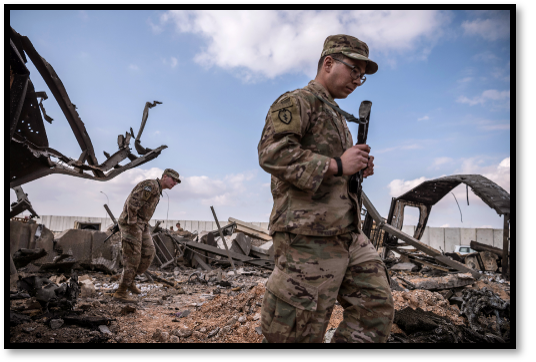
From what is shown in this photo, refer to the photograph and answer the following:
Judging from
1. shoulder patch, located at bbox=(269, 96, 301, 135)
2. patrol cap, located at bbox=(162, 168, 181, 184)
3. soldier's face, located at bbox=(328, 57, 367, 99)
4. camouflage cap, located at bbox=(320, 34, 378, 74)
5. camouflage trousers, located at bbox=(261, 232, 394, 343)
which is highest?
camouflage cap, located at bbox=(320, 34, 378, 74)

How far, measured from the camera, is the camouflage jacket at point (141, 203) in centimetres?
469

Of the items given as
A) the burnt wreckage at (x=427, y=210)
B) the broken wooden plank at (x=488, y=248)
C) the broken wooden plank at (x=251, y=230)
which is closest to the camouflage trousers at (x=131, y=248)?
A: the burnt wreckage at (x=427, y=210)

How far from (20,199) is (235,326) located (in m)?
1.96

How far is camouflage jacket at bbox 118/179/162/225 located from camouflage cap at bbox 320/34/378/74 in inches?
145

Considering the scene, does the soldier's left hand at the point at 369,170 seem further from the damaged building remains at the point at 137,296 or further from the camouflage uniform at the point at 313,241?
the damaged building remains at the point at 137,296

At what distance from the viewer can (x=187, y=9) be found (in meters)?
2.37

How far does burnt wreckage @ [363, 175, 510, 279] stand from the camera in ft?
20.6

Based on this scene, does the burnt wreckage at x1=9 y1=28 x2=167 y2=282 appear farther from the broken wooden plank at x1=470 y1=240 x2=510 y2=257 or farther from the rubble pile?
the broken wooden plank at x1=470 y1=240 x2=510 y2=257

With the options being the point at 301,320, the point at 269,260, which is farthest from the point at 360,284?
the point at 269,260

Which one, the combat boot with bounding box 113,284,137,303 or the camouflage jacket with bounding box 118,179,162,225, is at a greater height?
the camouflage jacket with bounding box 118,179,162,225

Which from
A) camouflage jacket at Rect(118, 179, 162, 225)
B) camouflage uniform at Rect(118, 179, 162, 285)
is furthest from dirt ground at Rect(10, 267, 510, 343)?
camouflage jacket at Rect(118, 179, 162, 225)

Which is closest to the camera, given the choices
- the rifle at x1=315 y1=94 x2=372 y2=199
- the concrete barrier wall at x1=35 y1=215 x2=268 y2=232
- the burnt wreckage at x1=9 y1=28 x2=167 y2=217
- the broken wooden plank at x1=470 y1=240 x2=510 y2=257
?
the rifle at x1=315 y1=94 x2=372 y2=199

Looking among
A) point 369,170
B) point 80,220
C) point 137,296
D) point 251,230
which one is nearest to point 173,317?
point 137,296

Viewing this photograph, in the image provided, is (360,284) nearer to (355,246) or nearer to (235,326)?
(355,246)
